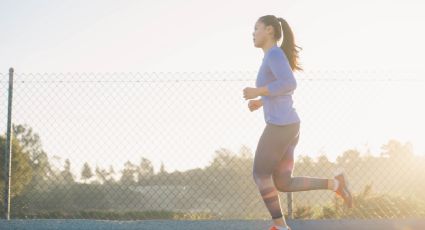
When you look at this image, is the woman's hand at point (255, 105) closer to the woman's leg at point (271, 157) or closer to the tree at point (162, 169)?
the woman's leg at point (271, 157)

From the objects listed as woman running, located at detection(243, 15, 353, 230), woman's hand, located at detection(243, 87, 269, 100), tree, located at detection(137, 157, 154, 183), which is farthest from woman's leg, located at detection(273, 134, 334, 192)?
tree, located at detection(137, 157, 154, 183)

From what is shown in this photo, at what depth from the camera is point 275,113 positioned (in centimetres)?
316

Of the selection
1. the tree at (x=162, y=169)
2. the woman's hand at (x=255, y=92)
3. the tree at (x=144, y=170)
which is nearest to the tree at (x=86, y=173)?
the tree at (x=144, y=170)

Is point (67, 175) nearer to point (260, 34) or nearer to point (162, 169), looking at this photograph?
point (162, 169)

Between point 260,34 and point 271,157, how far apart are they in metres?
0.88

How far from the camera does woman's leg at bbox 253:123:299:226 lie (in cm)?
313

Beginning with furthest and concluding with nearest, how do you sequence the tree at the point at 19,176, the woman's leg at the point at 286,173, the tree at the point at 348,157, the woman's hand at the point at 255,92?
the tree at the point at 19,176, the tree at the point at 348,157, the woman's leg at the point at 286,173, the woman's hand at the point at 255,92

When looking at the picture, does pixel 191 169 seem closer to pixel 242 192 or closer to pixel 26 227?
pixel 242 192

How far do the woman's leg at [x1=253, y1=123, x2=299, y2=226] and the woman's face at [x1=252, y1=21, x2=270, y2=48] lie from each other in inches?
23.6

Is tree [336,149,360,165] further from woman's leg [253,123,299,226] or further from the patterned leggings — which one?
woman's leg [253,123,299,226]

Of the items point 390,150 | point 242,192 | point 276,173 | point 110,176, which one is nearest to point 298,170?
point 242,192

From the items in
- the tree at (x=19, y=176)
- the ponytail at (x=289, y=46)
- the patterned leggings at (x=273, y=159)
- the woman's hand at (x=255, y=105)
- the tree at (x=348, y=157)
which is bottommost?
the tree at (x=19, y=176)

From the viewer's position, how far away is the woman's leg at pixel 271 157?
123 inches

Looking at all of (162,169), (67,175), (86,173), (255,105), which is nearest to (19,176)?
(86,173)
